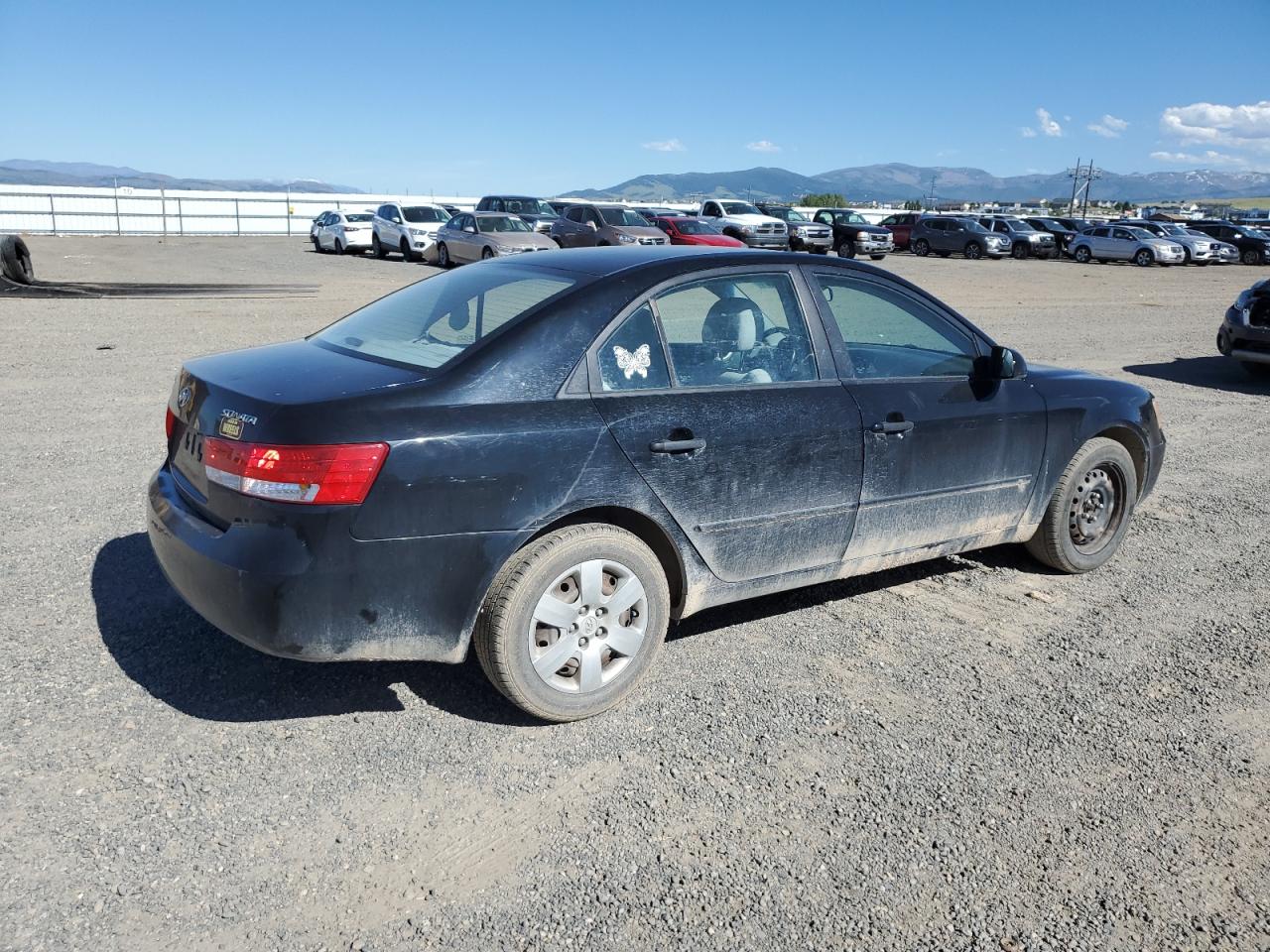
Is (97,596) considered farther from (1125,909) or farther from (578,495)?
(1125,909)

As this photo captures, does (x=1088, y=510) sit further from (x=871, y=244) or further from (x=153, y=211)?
(x=153, y=211)

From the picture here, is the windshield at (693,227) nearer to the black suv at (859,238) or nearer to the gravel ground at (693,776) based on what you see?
the black suv at (859,238)

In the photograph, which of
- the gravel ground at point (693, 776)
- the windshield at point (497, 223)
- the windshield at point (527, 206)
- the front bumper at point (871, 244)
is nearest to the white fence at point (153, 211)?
the windshield at point (527, 206)

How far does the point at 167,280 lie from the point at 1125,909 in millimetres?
22337

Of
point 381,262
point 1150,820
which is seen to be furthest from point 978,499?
point 381,262

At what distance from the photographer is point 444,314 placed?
160 inches

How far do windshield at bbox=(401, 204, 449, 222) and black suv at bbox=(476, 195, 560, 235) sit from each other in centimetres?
188

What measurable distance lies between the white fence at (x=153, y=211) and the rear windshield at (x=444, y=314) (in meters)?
46.1

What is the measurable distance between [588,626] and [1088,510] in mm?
2981

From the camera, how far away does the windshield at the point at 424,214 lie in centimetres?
3103

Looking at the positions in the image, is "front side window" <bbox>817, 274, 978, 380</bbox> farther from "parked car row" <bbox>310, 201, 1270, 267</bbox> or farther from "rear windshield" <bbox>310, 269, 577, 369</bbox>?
"parked car row" <bbox>310, 201, 1270, 267</bbox>

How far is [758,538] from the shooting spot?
13.2 feet

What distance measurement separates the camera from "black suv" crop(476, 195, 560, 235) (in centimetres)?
3244

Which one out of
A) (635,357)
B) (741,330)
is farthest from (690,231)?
(635,357)
